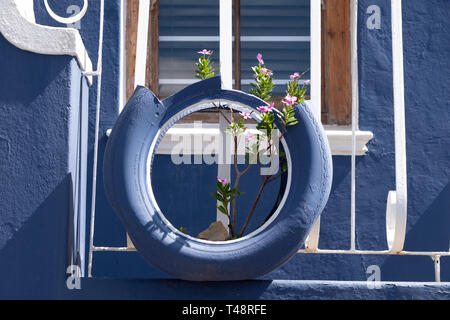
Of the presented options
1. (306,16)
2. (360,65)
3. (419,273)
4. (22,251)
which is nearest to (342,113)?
(360,65)

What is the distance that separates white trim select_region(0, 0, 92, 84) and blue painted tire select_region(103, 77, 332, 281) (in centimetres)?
40

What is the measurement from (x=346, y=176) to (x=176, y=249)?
1.36 m

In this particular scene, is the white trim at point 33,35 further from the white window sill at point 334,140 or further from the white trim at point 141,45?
the white window sill at point 334,140

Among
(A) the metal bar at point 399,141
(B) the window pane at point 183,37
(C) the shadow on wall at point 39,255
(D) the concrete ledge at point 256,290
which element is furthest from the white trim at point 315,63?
(C) the shadow on wall at point 39,255

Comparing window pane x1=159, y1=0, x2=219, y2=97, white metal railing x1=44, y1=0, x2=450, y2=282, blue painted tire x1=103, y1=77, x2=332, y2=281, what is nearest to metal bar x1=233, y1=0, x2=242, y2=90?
window pane x1=159, y1=0, x2=219, y2=97

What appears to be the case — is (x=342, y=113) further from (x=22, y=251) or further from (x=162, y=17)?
(x=22, y=251)

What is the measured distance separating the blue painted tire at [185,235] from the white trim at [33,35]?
0.40 meters

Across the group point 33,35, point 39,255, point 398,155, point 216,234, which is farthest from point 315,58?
point 39,255

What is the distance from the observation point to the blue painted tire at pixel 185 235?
11.5 ft

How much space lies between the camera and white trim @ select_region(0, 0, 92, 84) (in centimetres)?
370

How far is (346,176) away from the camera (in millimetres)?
4496

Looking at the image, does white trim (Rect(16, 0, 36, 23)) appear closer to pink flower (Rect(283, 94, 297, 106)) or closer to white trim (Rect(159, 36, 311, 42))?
white trim (Rect(159, 36, 311, 42))

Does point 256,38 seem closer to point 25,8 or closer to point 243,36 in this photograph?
point 243,36

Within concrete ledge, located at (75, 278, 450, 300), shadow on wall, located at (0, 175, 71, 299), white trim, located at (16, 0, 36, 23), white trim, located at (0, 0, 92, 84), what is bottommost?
concrete ledge, located at (75, 278, 450, 300)
